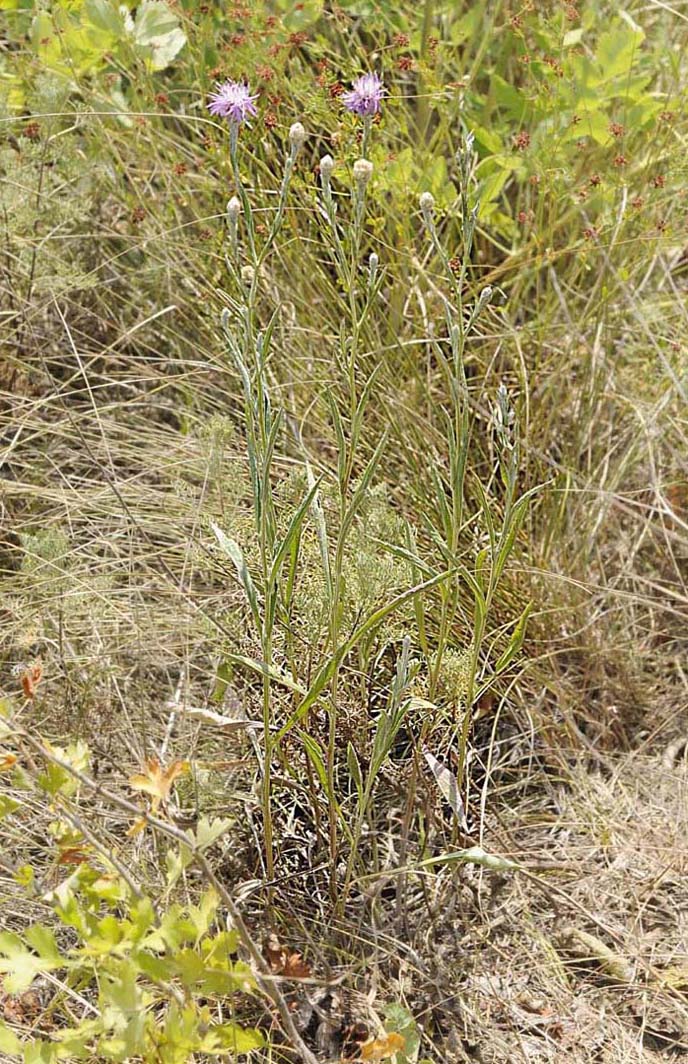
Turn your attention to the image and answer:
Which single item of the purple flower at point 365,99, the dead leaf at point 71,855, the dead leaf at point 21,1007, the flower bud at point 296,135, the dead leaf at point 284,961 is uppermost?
the purple flower at point 365,99

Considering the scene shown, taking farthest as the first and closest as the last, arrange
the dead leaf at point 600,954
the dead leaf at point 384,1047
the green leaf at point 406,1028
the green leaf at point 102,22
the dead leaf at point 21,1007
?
the green leaf at point 102,22 < the dead leaf at point 600,954 < the dead leaf at point 21,1007 < the green leaf at point 406,1028 < the dead leaf at point 384,1047

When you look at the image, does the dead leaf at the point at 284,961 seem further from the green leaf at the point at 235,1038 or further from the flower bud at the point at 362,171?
the flower bud at the point at 362,171

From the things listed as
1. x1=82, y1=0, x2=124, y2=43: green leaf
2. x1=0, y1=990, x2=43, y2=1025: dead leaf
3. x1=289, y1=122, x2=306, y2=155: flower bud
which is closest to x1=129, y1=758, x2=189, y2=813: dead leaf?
x1=0, y1=990, x2=43, y2=1025: dead leaf

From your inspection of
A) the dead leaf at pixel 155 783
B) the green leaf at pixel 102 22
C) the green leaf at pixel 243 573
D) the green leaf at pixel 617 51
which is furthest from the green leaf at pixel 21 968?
the green leaf at pixel 617 51

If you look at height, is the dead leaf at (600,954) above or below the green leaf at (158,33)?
below

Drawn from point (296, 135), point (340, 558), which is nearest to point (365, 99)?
point (296, 135)

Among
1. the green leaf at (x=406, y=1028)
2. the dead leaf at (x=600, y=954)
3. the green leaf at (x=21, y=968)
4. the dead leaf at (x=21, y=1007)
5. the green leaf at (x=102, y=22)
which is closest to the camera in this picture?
the green leaf at (x=21, y=968)

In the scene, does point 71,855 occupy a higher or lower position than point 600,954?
higher

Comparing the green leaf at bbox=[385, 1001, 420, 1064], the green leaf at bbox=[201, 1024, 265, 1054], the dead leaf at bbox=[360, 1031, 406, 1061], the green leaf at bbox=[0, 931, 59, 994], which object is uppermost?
the green leaf at bbox=[0, 931, 59, 994]

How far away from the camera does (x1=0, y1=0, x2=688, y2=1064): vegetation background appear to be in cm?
131

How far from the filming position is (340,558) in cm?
128

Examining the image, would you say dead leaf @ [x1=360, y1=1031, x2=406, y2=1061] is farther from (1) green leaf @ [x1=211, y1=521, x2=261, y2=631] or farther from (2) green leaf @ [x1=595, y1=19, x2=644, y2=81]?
(2) green leaf @ [x1=595, y1=19, x2=644, y2=81]

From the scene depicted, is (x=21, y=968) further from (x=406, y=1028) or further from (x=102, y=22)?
(x=102, y=22)

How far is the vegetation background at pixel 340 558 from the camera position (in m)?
1.31
